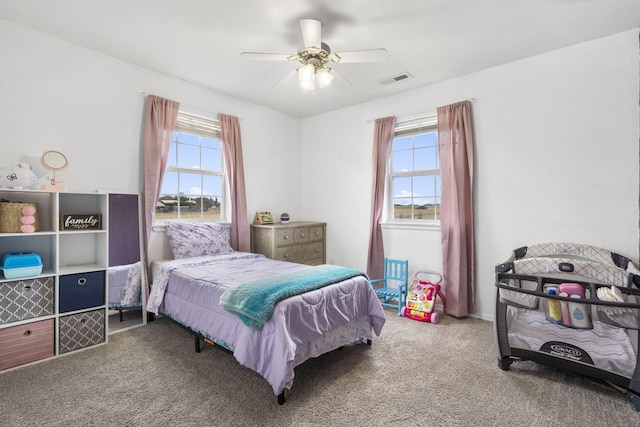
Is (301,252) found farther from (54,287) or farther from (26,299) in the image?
(26,299)

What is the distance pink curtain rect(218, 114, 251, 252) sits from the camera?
407 cm

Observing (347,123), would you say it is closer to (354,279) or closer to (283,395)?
(354,279)

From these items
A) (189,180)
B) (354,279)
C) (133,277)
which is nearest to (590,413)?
(354,279)

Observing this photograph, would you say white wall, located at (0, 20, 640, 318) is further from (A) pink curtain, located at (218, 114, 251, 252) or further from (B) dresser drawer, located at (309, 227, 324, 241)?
(B) dresser drawer, located at (309, 227, 324, 241)

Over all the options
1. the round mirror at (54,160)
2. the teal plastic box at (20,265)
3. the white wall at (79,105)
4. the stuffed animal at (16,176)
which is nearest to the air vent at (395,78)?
the white wall at (79,105)

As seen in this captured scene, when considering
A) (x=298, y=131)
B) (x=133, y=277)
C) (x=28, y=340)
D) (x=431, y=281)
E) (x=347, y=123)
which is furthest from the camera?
(x=298, y=131)

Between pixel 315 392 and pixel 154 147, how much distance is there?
2.90 metres

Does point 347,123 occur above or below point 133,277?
above

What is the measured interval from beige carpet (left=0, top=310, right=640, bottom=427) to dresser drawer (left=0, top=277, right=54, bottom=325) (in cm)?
39

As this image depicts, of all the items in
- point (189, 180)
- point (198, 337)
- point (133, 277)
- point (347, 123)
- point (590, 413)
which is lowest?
point (590, 413)

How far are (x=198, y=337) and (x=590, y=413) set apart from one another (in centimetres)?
271

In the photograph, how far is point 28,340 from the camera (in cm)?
238

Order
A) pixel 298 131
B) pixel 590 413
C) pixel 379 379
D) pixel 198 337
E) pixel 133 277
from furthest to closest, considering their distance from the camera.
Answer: pixel 298 131 < pixel 133 277 < pixel 198 337 < pixel 379 379 < pixel 590 413

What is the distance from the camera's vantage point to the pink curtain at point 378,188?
4.14m
